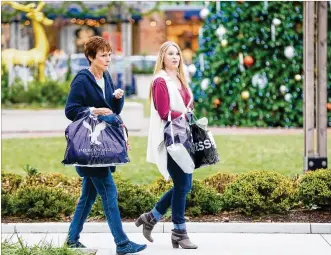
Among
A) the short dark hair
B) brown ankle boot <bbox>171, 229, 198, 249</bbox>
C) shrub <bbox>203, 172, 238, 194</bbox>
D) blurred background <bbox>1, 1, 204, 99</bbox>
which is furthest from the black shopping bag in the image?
blurred background <bbox>1, 1, 204, 99</bbox>

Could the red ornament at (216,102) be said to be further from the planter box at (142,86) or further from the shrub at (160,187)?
the planter box at (142,86)

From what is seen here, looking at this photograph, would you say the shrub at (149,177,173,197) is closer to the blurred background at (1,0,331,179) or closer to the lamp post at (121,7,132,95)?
the blurred background at (1,0,331,179)

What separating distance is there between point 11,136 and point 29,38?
2509 centimetres

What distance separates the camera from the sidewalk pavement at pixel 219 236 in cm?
738

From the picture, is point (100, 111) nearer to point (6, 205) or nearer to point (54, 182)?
point (6, 205)

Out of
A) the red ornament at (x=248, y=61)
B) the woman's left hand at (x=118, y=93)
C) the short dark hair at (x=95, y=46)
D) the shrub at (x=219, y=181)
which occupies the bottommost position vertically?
the shrub at (x=219, y=181)

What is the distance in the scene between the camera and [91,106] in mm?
6887

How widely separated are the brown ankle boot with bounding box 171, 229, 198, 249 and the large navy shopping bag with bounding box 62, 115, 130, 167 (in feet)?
2.94

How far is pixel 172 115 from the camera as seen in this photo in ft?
23.4

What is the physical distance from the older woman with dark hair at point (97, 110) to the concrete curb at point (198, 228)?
110 centimetres

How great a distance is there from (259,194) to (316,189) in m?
0.54

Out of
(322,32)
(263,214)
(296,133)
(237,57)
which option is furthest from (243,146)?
(263,214)

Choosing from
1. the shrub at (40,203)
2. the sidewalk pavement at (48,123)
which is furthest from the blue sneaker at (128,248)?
the sidewalk pavement at (48,123)

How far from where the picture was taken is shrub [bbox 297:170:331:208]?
8.41 m
